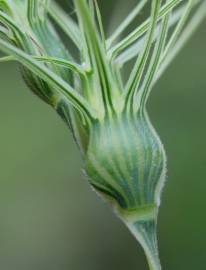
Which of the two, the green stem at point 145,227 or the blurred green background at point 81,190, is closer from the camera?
the green stem at point 145,227

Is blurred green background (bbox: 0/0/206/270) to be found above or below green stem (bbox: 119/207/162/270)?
below

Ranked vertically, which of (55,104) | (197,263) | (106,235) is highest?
(55,104)

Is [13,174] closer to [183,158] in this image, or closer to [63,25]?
[183,158]

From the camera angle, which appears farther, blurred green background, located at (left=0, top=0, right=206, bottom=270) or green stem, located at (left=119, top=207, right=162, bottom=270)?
blurred green background, located at (left=0, top=0, right=206, bottom=270)

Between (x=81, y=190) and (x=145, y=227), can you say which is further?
(x=81, y=190)

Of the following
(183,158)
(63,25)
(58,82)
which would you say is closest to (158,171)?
(58,82)

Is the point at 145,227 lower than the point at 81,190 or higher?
higher

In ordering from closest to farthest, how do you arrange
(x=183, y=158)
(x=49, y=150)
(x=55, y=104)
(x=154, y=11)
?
(x=154, y=11) < (x=55, y=104) < (x=183, y=158) < (x=49, y=150)

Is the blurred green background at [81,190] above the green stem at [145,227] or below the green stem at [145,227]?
below
